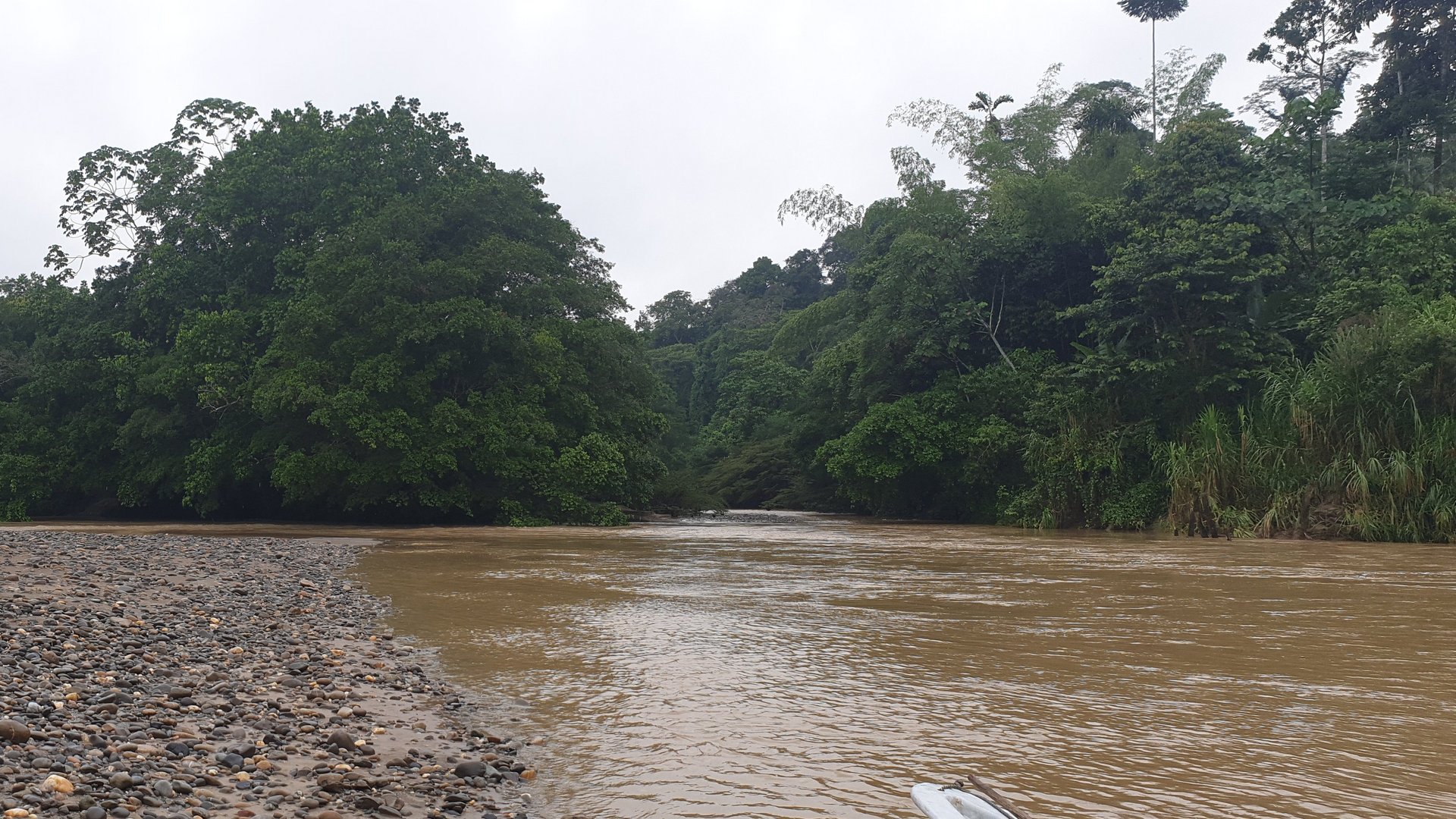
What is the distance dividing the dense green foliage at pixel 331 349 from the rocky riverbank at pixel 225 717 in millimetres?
14935

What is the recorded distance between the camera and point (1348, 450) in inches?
664

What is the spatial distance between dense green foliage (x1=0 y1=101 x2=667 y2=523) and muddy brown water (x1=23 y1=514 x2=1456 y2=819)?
12005 millimetres

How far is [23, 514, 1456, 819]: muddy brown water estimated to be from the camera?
12.3 feet

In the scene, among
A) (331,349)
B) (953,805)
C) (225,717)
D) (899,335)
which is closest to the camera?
(953,805)

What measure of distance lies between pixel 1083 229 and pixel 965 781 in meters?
24.0

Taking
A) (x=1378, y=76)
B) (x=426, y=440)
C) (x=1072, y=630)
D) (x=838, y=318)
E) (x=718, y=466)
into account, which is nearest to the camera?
(x=1072, y=630)

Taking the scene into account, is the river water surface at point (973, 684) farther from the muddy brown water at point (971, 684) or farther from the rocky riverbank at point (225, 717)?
the rocky riverbank at point (225, 717)

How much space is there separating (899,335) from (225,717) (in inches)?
930

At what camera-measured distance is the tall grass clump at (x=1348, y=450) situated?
624 inches

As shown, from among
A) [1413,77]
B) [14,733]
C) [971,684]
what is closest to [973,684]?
[971,684]

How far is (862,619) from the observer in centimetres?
786

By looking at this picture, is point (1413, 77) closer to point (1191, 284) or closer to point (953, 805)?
point (1191, 284)

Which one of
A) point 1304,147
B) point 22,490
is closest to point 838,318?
point 1304,147

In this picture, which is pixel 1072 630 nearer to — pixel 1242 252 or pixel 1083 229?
pixel 1242 252
